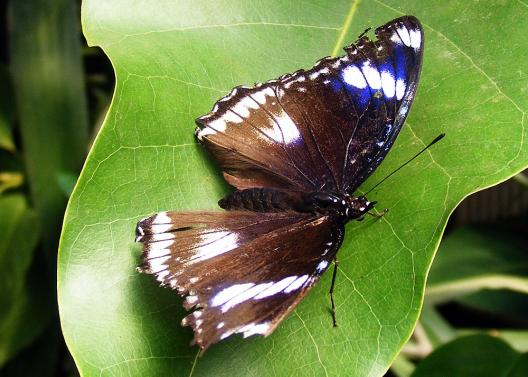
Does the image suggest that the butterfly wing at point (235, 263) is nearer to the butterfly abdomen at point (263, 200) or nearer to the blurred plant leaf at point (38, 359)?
the butterfly abdomen at point (263, 200)

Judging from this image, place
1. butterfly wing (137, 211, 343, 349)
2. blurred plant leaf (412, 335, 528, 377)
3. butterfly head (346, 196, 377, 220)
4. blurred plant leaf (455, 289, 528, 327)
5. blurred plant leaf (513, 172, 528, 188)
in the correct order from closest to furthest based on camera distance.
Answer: butterfly wing (137, 211, 343, 349) → butterfly head (346, 196, 377, 220) → blurred plant leaf (412, 335, 528, 377) → blurred plant leaf (513, 172, 528, 188) → blurred plant leaf (455, 289, 528, 327)

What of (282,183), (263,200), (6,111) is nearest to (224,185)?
(263,200)

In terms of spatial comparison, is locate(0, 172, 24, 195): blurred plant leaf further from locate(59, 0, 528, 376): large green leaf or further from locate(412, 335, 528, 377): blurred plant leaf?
locate(412, 335, 528, 377): blurred plant leaf

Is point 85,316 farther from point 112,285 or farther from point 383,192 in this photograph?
point 383,192

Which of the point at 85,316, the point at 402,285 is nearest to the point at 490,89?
the point at 402,285

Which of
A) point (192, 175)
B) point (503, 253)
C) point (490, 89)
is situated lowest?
point (503, 253)

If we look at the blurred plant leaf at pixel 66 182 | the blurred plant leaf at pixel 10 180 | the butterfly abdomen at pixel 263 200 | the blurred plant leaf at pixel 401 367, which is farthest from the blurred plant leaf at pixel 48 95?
the blurred plant leaf at pixel 401 367

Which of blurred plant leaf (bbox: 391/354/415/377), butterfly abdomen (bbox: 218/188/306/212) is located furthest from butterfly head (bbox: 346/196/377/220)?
blurred plant leaf (bbox: 391/354/415/377)
